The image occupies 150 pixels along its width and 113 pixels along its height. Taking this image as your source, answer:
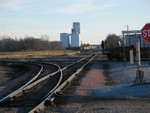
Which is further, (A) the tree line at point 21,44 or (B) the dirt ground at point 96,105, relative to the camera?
(A) the tree line at point 21,44

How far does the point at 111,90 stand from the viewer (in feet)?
41.4

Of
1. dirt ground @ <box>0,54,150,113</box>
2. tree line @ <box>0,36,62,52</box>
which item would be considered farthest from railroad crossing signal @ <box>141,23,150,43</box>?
tree line @ <box>0,36,62,52</box>

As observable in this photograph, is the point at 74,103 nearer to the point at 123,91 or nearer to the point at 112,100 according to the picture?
the point at 112,100

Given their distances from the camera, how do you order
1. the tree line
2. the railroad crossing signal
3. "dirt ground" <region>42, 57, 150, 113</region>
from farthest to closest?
Result: 1. the tree line
2. the railroad crossing signal
3. "dirt ground" <region>42, 57, 150, 113</region>

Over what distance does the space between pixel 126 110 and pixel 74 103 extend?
7.02 ft

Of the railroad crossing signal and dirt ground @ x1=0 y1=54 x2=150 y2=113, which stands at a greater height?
the railroad crossing signal

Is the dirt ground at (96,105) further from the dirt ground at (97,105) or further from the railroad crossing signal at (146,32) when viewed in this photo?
the railroad crossing signal at (146,32)

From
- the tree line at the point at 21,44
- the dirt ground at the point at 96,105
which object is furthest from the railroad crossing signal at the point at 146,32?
the tree line at the point at 21,44

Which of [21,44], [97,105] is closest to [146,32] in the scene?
[97,105]

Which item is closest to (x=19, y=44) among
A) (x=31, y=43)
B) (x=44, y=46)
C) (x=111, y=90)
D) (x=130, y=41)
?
(x=31, y=43)

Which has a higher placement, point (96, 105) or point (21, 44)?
point (21, 44)

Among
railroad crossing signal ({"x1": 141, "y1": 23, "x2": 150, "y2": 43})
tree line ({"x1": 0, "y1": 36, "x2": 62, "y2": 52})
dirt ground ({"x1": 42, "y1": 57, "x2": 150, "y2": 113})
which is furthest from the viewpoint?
tree line ({"x1": 0, "y1": 36, "x2": 62, "y2": 52})

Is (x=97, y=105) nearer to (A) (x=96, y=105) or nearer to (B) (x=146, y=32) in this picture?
(A) (x=96, y=105)

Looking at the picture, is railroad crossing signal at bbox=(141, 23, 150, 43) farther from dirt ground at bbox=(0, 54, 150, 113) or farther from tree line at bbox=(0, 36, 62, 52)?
tree line at bbox=(0, 36, 62, 52)
